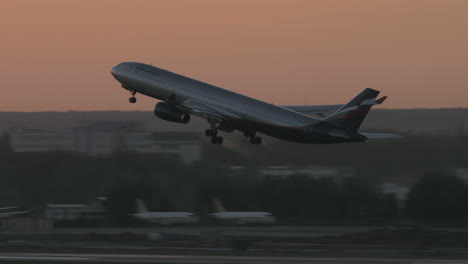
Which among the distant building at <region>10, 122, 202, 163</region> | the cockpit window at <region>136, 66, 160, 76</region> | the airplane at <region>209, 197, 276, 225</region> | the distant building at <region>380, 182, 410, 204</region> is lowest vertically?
the airplane at <region>209, 197, 276, 225</region>

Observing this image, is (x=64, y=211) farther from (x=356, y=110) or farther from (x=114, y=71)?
(x=356, y=110)

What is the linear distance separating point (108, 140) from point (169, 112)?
40.8m

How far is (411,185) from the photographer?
115m

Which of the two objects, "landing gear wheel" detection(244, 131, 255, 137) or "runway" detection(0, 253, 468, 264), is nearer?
"runway" detection(0, 253, 468, 264)

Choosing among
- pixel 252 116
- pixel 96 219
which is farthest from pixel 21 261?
pixel 96 219

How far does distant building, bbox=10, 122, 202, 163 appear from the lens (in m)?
132

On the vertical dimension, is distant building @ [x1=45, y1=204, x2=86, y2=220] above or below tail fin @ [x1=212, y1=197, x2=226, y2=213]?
below

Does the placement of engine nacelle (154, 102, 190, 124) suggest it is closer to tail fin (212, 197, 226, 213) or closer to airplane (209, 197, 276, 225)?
airplane (209, 197, 276, 225)

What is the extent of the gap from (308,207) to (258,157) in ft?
29.6

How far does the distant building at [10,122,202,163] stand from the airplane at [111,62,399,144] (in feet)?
84.1

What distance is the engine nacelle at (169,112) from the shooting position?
101562mm

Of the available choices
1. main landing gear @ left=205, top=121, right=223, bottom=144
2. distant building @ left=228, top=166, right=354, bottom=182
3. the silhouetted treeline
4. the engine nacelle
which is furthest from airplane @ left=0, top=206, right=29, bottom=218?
main landing gear @ left=205, top=121, right=223, bottom=144

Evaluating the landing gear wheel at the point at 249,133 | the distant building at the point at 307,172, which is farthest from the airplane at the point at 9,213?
the landing gear wheel at the point at 249,133

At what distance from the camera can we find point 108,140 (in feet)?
463
